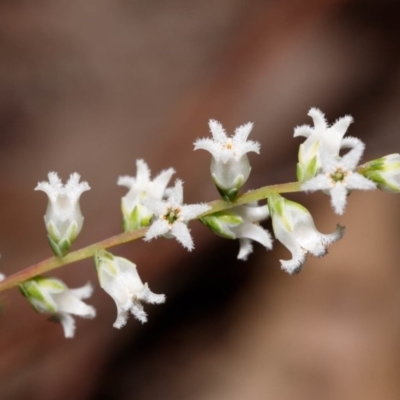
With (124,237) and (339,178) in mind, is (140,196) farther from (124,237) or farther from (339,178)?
(339,178)

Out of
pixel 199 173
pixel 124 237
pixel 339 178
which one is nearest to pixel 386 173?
pixel 339 178

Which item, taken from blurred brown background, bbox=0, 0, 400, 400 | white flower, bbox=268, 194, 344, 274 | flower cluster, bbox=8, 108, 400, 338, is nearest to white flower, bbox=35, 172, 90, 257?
flower cluster, bbox=8, 108, 400, 338

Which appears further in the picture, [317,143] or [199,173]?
[199,173]

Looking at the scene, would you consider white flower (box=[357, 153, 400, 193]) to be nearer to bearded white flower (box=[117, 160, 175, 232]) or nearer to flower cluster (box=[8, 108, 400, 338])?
flower cluster (box=[8, 108, 400, 338])

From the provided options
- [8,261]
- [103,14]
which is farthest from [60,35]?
[8,261]

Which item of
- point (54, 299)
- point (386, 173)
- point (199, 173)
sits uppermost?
point (199, 173)

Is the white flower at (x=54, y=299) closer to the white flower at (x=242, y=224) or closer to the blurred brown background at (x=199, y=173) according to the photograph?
the white flower at (x=242, y=224)

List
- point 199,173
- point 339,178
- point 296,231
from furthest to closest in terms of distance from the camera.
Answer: point 199,173 → point 296,231 → point 339,178
